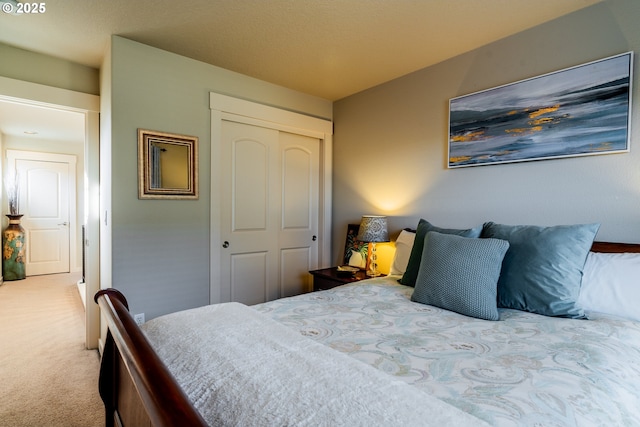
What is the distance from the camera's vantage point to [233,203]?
2961 mm

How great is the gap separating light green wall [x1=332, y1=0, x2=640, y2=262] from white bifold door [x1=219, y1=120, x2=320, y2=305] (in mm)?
369

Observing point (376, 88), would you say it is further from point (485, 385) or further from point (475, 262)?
point (485, 385)

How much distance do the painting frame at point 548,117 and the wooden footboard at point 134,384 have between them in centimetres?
237

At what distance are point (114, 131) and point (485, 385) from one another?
8.61ft

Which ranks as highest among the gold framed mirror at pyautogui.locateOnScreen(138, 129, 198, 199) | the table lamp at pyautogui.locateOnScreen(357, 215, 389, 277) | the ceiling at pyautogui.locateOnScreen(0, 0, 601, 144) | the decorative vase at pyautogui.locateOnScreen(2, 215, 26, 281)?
the ceiling at pyautogui.locateOnScreen(0, 0, 601, 144)

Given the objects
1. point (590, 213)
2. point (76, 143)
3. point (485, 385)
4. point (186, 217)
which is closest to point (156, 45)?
point (186, 217)

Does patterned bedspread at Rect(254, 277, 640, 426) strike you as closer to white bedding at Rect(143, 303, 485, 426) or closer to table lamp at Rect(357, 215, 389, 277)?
white bedding at Rect(143, 303, 485, 426)

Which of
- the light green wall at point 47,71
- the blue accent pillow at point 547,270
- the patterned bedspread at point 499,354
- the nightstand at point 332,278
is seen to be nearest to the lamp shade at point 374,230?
the nightstand at point 332,278

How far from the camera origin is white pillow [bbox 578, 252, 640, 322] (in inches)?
58.7

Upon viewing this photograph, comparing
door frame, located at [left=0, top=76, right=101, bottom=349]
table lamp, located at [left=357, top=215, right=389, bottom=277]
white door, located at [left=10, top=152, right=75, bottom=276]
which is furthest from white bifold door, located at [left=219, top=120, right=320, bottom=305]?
white door, located at [left=10, top=152, right=75, bottom=276]

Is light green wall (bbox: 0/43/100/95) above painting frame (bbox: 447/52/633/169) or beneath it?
above

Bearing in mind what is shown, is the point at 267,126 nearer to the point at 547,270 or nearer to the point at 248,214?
the point at 248,214

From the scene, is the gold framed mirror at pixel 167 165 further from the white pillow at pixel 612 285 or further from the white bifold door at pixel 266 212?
the white pillow at pixel 612 285

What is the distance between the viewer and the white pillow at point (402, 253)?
2.46 m
